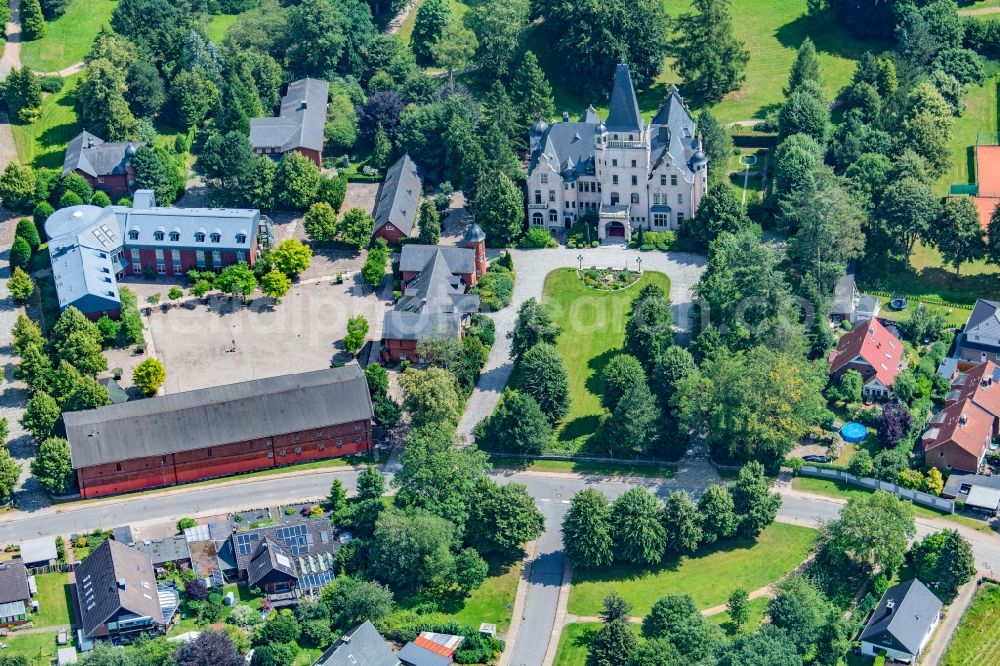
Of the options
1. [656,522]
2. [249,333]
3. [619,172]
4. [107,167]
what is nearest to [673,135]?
[619,172]

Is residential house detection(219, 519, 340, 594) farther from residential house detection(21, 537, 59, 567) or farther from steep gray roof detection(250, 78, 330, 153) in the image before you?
steep gray roof detection(250, 78, 330, 153)

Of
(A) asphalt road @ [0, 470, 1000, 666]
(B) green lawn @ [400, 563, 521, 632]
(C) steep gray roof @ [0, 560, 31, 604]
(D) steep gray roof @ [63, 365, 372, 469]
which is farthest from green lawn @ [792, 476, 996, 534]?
(C) steep gray roof @ [0, 560, 31, 604]

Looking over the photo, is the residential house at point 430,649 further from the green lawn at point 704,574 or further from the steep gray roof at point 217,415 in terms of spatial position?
the steep gray roof at point 217,415

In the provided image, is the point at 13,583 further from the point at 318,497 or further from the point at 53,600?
the point at 318,497

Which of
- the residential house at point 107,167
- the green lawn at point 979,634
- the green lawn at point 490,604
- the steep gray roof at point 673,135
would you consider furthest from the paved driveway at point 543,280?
the residential house at point 107,167

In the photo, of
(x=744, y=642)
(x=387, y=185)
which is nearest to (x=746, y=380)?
(x=744, y=642)
